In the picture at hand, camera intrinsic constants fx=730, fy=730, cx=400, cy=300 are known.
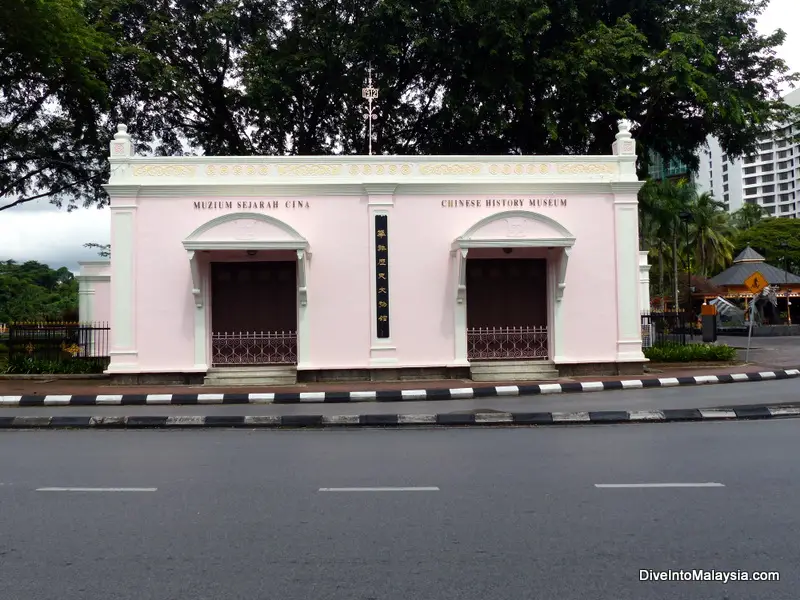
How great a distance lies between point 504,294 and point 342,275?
386cm

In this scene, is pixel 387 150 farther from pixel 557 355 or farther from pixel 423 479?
pixel 423 479

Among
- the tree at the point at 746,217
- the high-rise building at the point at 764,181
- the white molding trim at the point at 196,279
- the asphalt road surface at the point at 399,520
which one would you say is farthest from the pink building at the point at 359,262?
the high-rise building at the point at 764,181

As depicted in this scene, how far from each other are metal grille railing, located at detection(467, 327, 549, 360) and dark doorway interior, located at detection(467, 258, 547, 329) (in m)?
0.32

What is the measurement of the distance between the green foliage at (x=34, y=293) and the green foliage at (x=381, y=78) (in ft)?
22.3

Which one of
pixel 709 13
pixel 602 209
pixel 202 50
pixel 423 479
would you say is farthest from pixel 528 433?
pixel 202 50

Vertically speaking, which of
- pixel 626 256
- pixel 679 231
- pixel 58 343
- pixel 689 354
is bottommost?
pixel 689 354

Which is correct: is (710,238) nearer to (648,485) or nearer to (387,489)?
(648,485)

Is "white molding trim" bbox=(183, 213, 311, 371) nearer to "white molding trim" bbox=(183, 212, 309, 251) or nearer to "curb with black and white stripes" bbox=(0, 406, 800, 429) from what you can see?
"white molding trim" bbox=(183, 212, 309, 251)

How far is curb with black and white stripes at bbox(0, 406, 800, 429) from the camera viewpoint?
10.6 meters

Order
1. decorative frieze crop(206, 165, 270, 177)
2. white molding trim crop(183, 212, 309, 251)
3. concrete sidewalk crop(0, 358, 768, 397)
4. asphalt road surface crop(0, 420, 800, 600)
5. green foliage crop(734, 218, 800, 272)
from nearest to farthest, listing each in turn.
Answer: asphalt road surface crop(0, 420, 800, 600) → concrete sidewalk crop(0, 358, 768, 397) → white molding trim crop(183, 212, 309, 251) → decorative frieze crop(206, 165, 270, 177) → green foliage crop(734, 218, 800, 272)

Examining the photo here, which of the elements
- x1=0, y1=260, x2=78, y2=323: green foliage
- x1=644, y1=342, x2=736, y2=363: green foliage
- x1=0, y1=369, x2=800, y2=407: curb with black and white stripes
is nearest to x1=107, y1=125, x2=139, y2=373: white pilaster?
x1=0, y1=369, x2=800, y2=407: curb with black and white stripes

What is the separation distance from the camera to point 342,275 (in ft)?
52.0

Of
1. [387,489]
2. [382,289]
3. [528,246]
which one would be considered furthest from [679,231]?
[387,489]

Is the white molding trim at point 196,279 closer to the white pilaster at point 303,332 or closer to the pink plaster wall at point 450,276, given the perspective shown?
the white pilaster at point 303,332
